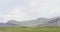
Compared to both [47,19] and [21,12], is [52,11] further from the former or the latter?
[21,12]

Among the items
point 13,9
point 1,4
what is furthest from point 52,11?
point 1,4

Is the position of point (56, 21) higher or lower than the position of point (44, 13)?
lower

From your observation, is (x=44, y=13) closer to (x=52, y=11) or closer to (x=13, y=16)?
(x=52, y=11)

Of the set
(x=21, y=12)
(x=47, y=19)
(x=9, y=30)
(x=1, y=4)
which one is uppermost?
(x=1, y=4)

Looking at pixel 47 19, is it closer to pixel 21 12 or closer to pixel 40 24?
pixel 40 24

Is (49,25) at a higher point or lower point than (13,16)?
lower

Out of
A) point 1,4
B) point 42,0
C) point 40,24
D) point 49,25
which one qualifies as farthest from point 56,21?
point 1,4

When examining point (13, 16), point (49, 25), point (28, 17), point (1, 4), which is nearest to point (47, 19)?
point (49, 25)
